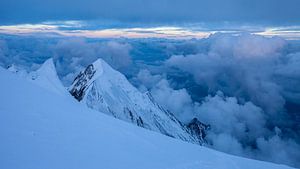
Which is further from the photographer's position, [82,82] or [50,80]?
[82,82]

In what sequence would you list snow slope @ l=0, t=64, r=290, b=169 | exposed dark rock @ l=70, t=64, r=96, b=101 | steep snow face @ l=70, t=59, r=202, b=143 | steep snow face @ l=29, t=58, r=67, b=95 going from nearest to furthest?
snow slope @ l=0, t=64, r=290, b=169
steep snow face @ l=29, t=58, r=67, b=95
steep snow face @ l=70, t=59, r=202, b=143
exposed dark rock @ l=70, t=64, r=96, b=101

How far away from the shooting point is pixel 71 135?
35.3 ft

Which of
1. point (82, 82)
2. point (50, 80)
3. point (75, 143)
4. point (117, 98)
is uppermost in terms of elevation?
point (75, 143)

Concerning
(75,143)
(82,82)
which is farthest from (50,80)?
(82,82)

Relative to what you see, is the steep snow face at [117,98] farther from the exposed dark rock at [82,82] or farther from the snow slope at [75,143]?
the snow slope at [75,143]

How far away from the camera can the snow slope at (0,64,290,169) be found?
8742 mm

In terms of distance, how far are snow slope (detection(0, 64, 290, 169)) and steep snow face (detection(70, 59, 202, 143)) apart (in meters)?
87.9

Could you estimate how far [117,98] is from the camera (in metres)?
118

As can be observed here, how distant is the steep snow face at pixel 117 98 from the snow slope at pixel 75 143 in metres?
87.9

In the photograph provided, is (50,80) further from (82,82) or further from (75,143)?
(82,82)

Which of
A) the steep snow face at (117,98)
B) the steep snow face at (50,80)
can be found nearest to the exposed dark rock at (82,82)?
the steep snow face at (117,98)

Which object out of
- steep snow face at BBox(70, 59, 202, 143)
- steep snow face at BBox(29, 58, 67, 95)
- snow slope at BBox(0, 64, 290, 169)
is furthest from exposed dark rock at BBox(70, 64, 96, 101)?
snow slope at BBox(0, 64, 290, 169)

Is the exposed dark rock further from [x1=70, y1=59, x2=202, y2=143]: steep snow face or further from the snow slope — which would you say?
the snow slope

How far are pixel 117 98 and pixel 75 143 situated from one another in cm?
10851
